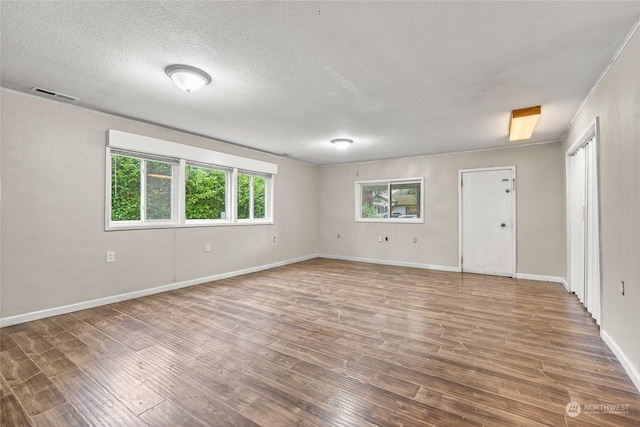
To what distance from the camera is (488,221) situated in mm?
5332

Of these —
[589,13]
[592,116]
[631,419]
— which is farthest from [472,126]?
[631,419]

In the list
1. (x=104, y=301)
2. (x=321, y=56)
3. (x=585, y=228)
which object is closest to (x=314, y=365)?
(x=321, y=56)

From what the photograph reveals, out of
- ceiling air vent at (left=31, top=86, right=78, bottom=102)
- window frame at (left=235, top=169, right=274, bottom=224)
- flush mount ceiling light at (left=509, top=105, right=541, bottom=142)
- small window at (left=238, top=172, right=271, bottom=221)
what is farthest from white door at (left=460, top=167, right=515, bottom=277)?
ceiling air vent at (left=31, top=86, right=78, bottom=102)

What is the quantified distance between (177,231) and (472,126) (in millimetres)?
4596

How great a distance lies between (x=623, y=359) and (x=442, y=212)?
3.88 meters

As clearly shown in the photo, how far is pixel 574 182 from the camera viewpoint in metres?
3.94

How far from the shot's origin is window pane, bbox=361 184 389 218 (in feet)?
21.7

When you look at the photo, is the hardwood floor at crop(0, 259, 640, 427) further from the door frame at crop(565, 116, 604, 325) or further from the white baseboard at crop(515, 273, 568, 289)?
the white baseboard at crop(515, 273, 568, 289)

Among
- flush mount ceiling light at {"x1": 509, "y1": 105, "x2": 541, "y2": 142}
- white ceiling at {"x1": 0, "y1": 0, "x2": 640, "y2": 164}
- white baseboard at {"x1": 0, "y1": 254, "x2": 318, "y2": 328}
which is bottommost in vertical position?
white baseboard at {"x1": 0, "y1": 254, "x2": 318, "y2": 328}

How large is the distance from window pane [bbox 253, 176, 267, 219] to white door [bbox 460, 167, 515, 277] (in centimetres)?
403

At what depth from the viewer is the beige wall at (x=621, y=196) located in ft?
6.24

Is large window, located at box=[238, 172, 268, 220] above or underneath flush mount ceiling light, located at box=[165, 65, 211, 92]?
underneath

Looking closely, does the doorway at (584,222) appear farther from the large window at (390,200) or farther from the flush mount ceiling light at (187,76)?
the flush mount ceiling light at (187,76)

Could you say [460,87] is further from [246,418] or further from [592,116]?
[246,418]
